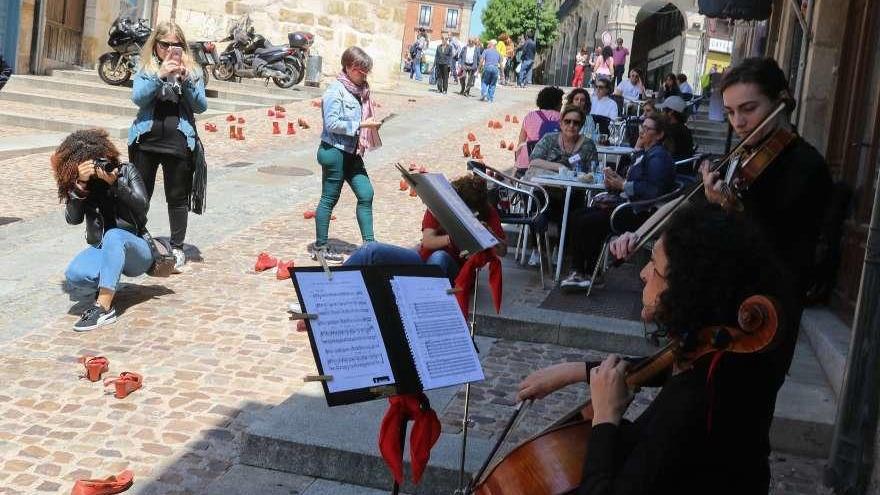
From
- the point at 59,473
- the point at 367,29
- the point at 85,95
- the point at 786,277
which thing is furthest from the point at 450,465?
the point at 367,29

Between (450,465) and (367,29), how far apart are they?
20379 mm

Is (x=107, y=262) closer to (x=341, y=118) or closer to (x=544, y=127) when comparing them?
(x=341, y=118)

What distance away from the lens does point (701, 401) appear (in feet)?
7.29

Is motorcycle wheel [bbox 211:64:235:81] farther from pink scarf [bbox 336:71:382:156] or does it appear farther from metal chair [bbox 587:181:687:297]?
metal chair [bbox 587:181:687:297]

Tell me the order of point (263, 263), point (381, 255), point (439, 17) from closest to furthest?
point (381, 255)
point (263, 263)
point (439, 17)

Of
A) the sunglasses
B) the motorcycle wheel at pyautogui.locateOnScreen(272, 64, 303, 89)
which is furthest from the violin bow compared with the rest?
the motorcycle wheel at pyautogui.locateOnScreen(272, 64, 303, 89)

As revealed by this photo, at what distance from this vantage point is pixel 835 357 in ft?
18.2

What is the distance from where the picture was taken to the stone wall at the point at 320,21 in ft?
76.0

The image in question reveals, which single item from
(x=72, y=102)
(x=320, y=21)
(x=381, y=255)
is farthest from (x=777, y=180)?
(x=320, y=21)

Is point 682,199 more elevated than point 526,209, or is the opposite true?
point 682,199

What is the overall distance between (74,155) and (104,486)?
3.00 m

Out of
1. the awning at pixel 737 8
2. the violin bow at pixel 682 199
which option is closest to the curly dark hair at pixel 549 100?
the awning at pixel 737 8

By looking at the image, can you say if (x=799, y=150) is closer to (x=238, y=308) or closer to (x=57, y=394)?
(x=57, y=394)

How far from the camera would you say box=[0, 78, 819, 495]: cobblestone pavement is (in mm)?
4395
